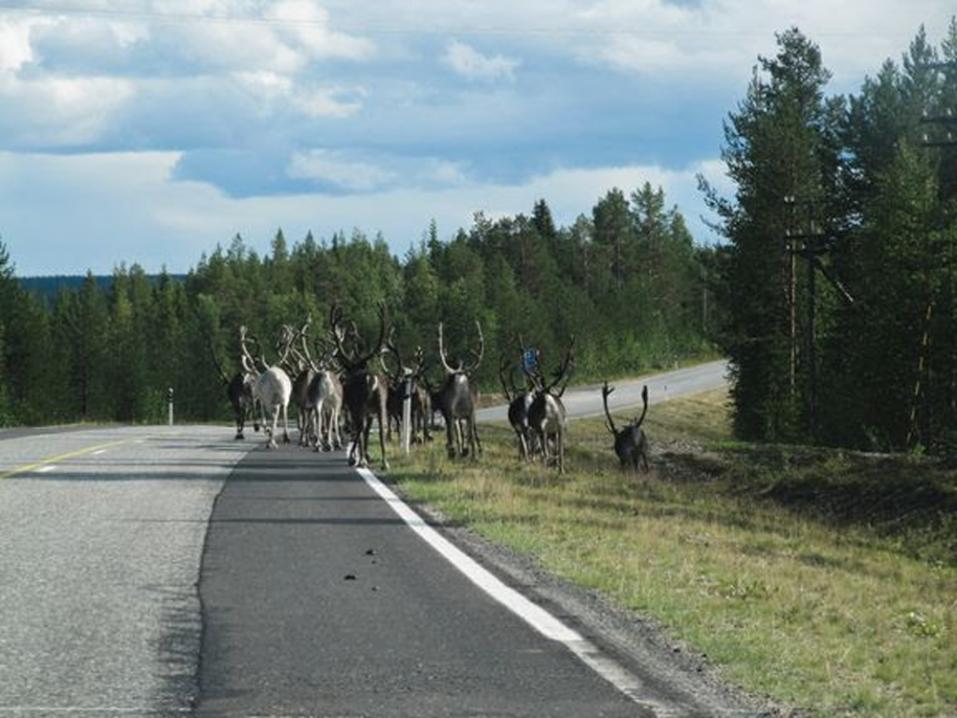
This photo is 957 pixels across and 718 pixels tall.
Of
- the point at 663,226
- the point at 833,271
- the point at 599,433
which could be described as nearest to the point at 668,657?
the point at 599,433

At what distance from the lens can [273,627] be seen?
8.86m

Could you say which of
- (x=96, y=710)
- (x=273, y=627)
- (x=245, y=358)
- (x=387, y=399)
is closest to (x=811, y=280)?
(x=245, y=358)

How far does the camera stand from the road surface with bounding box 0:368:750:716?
22.8 feet

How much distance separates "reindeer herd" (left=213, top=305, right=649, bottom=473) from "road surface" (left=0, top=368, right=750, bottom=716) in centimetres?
972

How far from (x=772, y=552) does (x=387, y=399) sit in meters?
12.1

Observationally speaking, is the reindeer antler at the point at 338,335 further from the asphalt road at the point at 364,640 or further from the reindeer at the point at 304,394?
the asphalt road at the point at 364,640

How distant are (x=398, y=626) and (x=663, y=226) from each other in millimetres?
168507

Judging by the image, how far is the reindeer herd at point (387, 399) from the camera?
85.6 feet

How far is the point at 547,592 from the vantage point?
10625mm

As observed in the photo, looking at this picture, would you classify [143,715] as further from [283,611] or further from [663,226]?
[663,226]

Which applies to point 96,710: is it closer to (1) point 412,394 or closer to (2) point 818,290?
(1) point 412,394

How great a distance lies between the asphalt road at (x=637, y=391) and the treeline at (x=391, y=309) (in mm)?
6169

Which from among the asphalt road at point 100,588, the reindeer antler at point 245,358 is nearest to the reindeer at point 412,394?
the reindeer antler at point 245,358

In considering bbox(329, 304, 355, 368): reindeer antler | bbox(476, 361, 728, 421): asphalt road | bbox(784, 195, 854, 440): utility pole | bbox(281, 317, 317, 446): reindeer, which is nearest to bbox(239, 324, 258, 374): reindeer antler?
bbox(281, 317, 317, 446): reindeer
